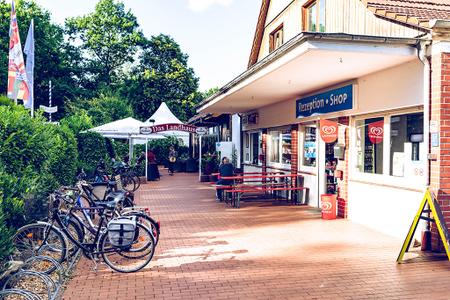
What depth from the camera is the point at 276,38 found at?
1480 centimetres

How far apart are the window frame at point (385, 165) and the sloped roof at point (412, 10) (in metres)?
1.41

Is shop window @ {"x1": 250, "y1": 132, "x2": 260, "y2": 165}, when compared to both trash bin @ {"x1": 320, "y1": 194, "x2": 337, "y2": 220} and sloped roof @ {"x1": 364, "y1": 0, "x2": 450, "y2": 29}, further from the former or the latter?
sloped roof @ {"x1": 364, "y1": 0, "x2": 450, "y2": 29}

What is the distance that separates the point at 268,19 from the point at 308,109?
5580mm

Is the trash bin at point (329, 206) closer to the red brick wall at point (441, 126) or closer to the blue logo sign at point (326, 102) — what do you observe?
the blue logo sign at point (326, 102)

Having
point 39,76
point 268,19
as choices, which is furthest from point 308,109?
point 39,76

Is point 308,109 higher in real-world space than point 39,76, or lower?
lower

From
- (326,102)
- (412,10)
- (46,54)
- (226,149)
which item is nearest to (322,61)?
(412,10)

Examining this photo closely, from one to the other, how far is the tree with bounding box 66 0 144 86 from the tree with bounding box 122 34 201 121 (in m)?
2.92

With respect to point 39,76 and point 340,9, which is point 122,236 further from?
point 39,76

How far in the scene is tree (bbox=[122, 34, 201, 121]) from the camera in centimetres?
3753

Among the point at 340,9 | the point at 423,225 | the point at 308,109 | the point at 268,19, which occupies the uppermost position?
the point at 268,19

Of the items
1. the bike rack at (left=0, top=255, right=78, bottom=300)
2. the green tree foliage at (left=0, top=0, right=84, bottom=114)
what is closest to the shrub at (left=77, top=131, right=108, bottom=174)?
the bike rack at (left=0, top=255, right=78, bottom=300)

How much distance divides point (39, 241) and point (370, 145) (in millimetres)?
6039

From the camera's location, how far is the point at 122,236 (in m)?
5.48
